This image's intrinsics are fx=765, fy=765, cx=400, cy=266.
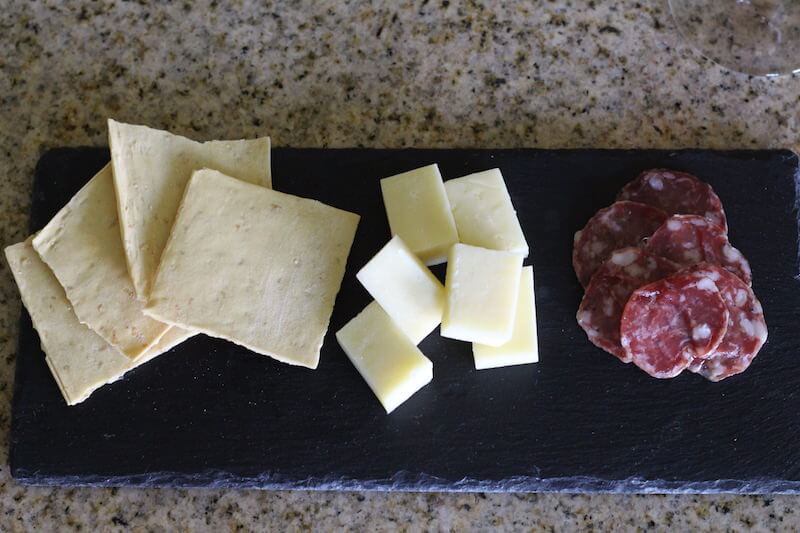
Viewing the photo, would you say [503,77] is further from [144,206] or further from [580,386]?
[144,206]

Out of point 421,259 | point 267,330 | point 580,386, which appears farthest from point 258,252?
point 580,386

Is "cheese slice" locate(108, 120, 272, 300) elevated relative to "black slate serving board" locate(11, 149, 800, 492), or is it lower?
elevated

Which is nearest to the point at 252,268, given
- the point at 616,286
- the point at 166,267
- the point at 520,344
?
the point at 166,267

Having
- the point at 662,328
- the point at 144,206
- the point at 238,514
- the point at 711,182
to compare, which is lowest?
the point at 238,514

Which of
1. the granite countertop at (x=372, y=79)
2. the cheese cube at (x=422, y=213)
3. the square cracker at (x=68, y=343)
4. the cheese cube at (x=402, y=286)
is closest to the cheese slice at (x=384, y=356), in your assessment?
the cheese cube at (x=402, y=286)

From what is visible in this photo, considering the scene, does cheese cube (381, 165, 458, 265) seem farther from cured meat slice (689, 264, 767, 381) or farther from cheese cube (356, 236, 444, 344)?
cured meat slice (689, 264, 767, 381)

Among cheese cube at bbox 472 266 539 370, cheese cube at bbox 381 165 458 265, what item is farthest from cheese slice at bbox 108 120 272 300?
cheese cube at bbox 472 266 539 370

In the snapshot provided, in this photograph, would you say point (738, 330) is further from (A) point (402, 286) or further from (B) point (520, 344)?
(A) point (402, 286)

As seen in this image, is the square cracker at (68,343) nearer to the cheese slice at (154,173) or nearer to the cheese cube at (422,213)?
the cheese slice at (154,173)
